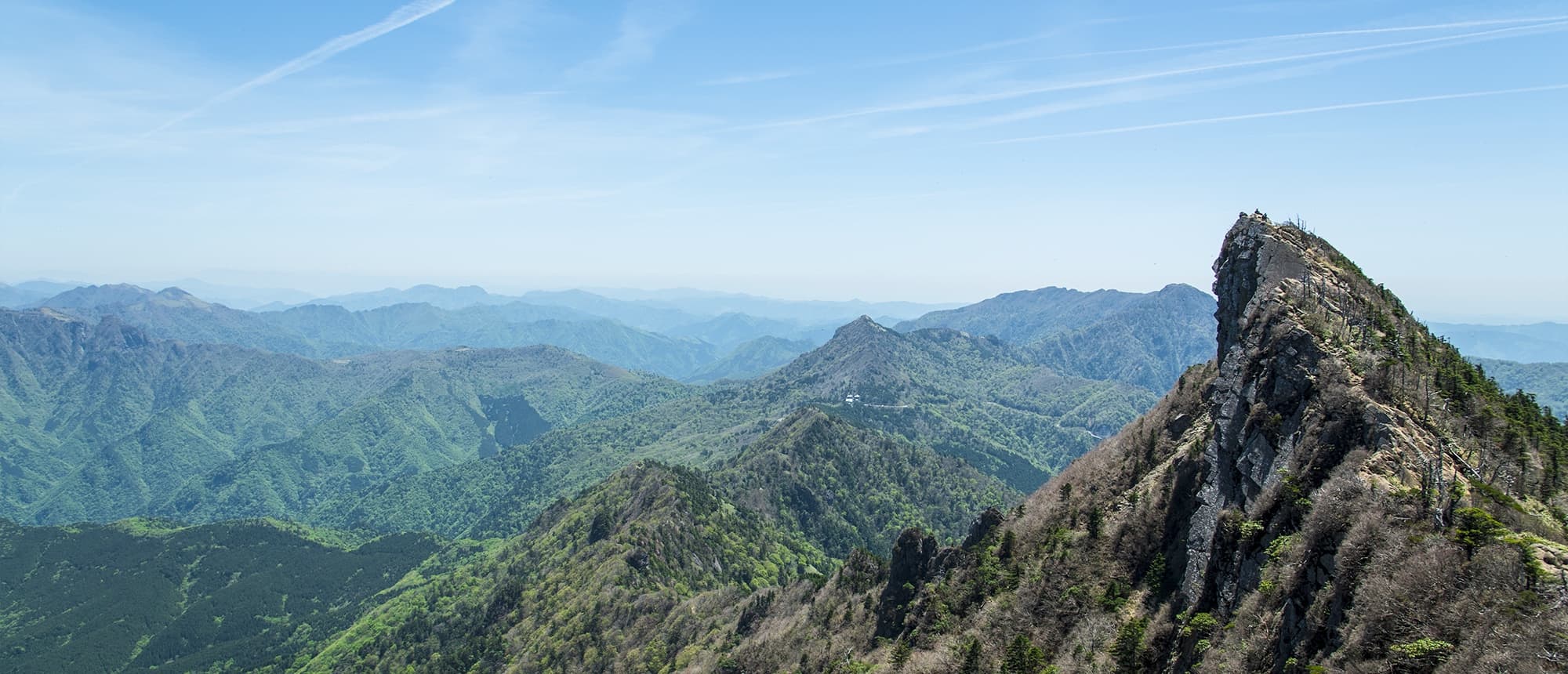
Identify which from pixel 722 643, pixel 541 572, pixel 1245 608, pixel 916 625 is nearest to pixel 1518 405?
pixel 1245 608

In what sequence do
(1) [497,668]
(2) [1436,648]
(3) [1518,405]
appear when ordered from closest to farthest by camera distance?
(2) [1436,648] → (3) [1518,405] → (1) [497,668]

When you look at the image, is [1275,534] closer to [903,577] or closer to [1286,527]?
[1286,527]

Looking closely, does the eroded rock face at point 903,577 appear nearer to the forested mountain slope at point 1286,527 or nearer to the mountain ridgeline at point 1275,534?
the mountain ridgeline at point 1275,534

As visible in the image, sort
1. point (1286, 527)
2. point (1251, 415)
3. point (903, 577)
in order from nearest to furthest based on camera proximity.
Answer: point (1286, 527), point (1251, 415), point (903, 577)

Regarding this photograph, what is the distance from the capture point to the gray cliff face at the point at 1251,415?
4150 cm

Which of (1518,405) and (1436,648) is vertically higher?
(1518,405)

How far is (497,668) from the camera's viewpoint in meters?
152

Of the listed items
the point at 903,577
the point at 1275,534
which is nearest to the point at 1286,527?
the point at 1275,534

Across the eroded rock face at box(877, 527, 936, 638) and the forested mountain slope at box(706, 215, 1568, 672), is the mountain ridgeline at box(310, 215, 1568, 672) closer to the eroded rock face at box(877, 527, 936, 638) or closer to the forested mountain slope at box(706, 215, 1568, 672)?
the forested mountain slope at box(706, 215, 1568, 672)

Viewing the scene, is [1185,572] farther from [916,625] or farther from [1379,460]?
[916,625]

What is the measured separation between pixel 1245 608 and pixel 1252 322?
30.9 m

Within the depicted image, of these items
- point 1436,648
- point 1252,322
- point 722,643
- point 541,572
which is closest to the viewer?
point 1436,648

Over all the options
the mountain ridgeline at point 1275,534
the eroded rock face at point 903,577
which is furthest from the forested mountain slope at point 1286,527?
the eroded rock face at point 903,577

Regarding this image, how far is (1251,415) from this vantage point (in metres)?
47.4
